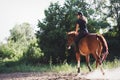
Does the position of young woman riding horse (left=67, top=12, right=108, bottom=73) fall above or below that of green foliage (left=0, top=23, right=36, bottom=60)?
below

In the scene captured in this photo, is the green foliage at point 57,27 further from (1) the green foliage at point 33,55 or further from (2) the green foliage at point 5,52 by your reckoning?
(2) the green foliage at point 5,52

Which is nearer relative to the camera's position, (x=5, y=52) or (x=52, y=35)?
(x=52, y=35)

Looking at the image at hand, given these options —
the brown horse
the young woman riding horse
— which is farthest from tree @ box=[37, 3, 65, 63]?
the brown horse

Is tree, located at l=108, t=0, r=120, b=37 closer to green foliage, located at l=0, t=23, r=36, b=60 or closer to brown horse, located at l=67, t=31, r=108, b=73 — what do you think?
green foliage, located at l=0, t=23, r=36, b=60

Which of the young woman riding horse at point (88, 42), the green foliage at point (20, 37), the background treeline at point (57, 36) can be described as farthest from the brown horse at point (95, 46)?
the green foliage at point (20, 37)

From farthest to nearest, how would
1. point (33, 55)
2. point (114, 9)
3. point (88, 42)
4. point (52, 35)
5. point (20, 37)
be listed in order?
1. point (20, 37)
2. point (114, 9)
3. point (33, 55)
4. point (52, 35)
5. point (88, 42)

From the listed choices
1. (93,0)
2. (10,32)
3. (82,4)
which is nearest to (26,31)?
(10,32)

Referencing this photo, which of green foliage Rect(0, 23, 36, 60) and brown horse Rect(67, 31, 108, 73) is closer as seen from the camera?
brown horse Rect(67, 31, 108, 73)

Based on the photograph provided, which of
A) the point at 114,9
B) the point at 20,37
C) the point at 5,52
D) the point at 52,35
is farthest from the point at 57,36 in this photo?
the point at 20,37

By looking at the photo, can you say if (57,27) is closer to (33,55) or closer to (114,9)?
(33,55)

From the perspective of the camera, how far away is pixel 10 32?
10200 centimetres

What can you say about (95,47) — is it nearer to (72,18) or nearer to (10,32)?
(72,18)

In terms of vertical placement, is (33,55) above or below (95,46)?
below

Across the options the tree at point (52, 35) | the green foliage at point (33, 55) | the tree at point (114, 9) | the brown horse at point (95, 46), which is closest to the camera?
the brown horse at point (95, 46)
